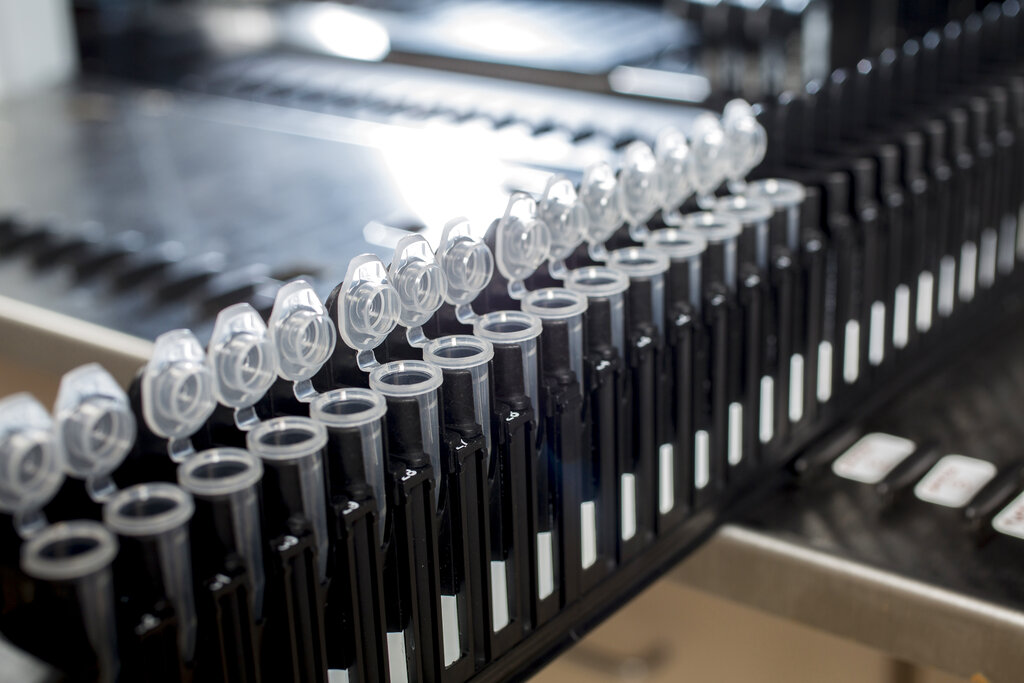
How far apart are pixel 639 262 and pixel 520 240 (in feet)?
0.50

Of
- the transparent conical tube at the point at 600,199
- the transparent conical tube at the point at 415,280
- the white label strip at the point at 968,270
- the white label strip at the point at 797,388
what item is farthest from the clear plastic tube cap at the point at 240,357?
the white label strip at the point at 968,270

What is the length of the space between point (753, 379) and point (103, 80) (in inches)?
96.6

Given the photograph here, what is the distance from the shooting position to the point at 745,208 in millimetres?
1146

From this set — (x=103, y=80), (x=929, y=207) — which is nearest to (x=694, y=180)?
(x=929, y=207)

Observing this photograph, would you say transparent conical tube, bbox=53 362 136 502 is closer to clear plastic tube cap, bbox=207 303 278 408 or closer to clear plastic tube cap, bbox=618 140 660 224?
clear plastic tube cap, bbox=207 303 278 408

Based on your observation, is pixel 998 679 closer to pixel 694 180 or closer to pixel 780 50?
pixel 694 180

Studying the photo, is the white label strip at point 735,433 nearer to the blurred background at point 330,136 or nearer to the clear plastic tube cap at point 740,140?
the blurred background at point 330,136

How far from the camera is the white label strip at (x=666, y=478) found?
107cm

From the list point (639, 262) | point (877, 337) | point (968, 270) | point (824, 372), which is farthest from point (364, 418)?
point (968, 270)

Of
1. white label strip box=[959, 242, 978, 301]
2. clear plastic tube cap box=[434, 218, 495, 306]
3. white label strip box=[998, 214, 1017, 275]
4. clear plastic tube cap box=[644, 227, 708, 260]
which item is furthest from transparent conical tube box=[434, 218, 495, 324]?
white label strip box=[998, 214, 1017, 275]

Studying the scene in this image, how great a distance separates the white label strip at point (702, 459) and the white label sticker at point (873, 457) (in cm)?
22

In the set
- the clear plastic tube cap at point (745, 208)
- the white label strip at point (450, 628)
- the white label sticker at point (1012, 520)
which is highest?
the clear plastic tube cap at point (745, 208)

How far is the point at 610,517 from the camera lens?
1015mm

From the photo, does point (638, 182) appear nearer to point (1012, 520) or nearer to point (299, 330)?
point (299, 330)
